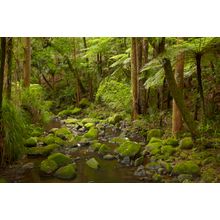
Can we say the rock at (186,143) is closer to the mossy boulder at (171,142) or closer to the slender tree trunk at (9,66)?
the mossy boulder at (171,142)

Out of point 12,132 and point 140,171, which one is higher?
point 12,132

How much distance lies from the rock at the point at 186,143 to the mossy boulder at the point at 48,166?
1.27 metres

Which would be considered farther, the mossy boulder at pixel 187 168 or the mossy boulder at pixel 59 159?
the mossy boulder at pixel 59 159

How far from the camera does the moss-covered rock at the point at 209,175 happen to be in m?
4.04

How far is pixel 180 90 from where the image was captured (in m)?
4.77

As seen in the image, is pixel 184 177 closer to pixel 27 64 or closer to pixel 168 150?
pixel 168 150

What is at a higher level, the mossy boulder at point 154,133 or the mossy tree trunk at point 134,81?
the mossy tree trunk at point 134,81

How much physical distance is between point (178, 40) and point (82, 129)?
137 cm

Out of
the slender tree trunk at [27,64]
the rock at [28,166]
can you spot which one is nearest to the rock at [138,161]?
the rock at [28,166]

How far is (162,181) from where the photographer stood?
4.11 meters

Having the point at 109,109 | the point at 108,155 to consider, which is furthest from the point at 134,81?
A: the point at 108,155

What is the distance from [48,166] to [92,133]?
2.62 ft
